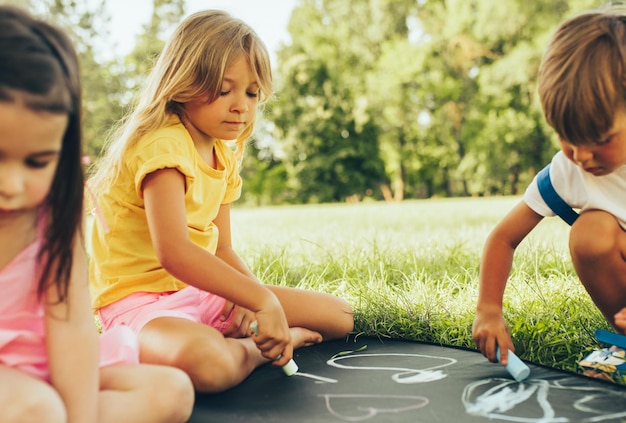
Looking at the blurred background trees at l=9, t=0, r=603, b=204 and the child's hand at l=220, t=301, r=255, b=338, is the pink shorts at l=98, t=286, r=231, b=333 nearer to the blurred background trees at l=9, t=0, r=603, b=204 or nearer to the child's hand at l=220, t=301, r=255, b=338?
the child's hand at l=220, t=301, r=255, b=338

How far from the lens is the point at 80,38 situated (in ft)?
61.5

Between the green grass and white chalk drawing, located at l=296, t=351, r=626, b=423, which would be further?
the green grass

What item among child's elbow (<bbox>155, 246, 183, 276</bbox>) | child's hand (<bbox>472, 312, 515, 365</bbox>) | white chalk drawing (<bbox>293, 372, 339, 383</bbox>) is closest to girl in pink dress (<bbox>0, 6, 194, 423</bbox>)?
child's elbow (<bbox>155, 246, 183, 276</bbox>)

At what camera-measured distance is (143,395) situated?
1.36m

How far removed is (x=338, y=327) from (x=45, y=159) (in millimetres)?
1299

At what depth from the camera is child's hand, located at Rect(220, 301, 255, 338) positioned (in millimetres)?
2098

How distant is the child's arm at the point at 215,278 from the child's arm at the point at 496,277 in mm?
540

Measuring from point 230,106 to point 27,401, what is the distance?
109 cm

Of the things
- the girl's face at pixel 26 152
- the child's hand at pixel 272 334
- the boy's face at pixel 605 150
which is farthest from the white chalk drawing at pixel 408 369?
the girl's face at pixel 26 152

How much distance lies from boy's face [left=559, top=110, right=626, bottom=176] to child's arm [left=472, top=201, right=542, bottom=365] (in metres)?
0.27

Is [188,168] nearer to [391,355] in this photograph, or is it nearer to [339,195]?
[391,355]

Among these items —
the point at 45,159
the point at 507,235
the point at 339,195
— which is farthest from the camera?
the point at 339,195

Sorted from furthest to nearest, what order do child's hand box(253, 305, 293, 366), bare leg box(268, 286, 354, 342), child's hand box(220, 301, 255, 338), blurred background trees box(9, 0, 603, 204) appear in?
blurred background trees box(9, 0, 603, 204) → bare leg box(268, 286, 354, 342) → child's hand box(220, 301, 255, 338) → child's hand box(253, 305, 293, 366)

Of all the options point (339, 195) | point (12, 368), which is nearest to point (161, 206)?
point (12, 368)
